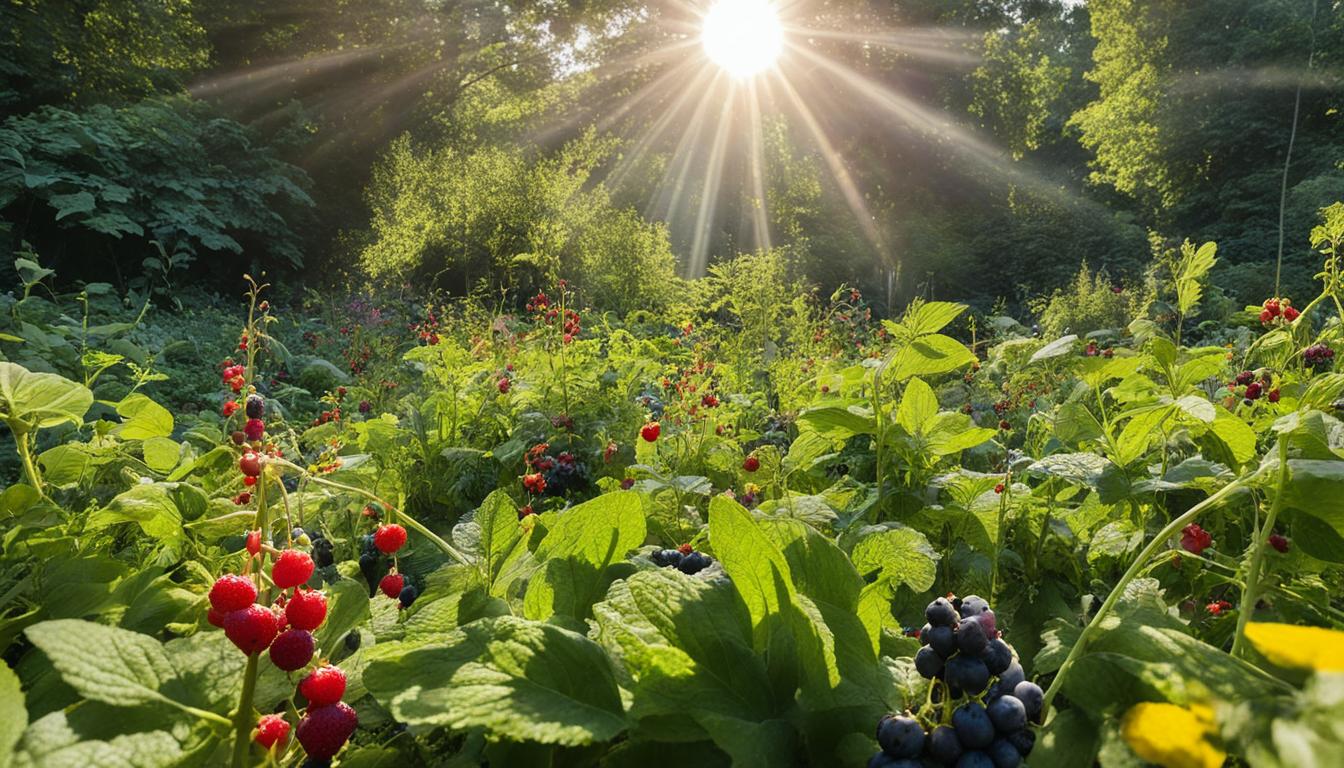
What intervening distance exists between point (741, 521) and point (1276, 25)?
22417 millimetres

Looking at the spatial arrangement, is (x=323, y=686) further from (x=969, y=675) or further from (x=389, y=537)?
(x=969, y=675)

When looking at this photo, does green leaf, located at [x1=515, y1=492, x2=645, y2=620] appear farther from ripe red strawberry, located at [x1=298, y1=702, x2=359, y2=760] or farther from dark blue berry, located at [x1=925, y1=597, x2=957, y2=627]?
dark blue berry, located at [x1=925, y1=597, x2=957, y2=627]

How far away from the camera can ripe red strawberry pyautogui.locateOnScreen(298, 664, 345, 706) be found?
44 cm

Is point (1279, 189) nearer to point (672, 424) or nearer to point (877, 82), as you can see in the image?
point (877, 82)

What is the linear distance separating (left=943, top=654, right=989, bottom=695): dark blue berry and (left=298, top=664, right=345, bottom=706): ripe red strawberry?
1.42ft

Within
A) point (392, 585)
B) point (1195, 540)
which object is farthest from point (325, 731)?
point (1195, 540)

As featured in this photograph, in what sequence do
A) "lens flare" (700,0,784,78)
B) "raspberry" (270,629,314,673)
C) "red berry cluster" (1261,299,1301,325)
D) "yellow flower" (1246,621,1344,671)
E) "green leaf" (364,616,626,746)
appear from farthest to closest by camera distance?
"lens flare" (700,0,784,78) < "red berry cluster" (1261,299,1301,325) < "raspberry" (270,629,314,673) < "green leaf" (364,616,626,746) < "yellow flower" (1246,621,1344,671)

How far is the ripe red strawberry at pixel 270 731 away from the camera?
44cm

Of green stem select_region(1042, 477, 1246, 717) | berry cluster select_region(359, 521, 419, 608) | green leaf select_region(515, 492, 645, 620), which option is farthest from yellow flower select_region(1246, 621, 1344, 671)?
berry cluster select_region(359, 521, 419, 608)

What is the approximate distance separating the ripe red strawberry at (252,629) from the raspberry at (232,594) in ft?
0.07

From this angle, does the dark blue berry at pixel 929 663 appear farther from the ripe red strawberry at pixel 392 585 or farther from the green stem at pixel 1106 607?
the ripe red strawberry at pixel 392 585

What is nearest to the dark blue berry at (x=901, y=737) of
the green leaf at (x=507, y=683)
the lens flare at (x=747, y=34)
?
the green leaf at (x=507, y=683)

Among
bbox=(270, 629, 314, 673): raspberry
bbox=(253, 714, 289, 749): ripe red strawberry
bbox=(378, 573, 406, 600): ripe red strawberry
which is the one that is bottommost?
bbox=(378, 573, 406, 600): ripe red strawberry

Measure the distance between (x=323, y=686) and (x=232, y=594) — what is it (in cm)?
9
